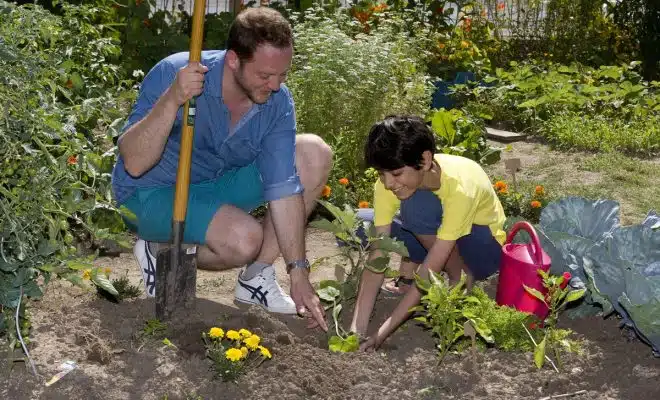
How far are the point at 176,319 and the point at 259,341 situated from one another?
351mm

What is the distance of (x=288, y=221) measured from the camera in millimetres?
3867

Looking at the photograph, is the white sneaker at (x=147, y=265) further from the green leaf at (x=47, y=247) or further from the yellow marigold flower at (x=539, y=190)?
the yellow marigold flower at (x=539, y=190)

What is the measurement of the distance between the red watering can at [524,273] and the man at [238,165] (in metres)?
0.66

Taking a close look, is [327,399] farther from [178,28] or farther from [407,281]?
[178,28]

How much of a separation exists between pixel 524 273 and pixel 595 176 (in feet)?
7.51

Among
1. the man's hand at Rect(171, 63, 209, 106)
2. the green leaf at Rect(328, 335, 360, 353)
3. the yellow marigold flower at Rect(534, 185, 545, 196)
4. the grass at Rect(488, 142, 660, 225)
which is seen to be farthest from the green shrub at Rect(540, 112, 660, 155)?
the man's hand at Rect(171, 63, 209, 106)

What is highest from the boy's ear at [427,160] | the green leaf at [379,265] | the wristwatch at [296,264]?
the boy's ear at [427,160]

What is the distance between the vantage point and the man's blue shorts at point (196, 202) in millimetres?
3955

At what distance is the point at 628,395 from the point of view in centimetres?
330

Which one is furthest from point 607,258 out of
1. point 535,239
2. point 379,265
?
point 379,265

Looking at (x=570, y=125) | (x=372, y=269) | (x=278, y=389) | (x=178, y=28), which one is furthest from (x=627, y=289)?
(x=178, y=28)

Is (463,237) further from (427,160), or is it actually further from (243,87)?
(243,87)

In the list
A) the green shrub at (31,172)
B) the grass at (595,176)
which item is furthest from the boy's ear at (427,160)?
the grass at (595,176)

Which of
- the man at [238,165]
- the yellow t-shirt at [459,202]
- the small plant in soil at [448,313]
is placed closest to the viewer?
the small plant in soil at [448,313]
